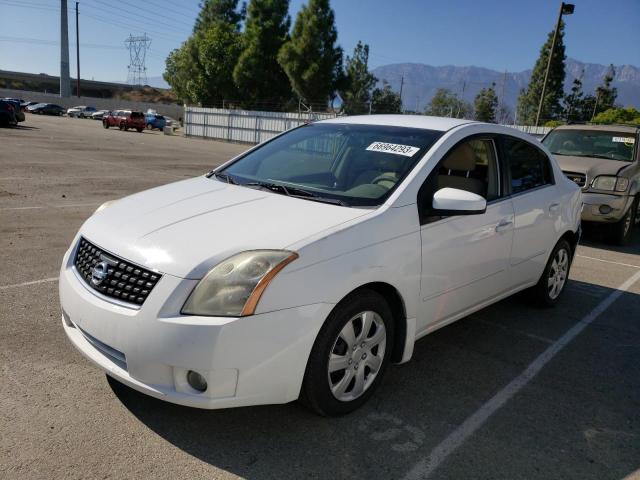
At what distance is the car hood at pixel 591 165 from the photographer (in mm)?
8305

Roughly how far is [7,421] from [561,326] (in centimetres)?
422

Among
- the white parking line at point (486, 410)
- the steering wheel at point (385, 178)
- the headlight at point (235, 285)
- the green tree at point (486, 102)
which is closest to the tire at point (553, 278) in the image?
the white parking line at point (486, 410)

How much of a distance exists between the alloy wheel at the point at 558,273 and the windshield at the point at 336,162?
2.17m

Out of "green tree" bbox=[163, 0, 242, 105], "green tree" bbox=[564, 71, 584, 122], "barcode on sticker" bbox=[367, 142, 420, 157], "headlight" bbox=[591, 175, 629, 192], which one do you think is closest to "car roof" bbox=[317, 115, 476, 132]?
"barcode on sticker" bbox=[367, 142, 420, 157]

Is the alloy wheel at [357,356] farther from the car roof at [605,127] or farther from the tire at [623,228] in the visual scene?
the car roof at [605,127]

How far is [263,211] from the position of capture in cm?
307

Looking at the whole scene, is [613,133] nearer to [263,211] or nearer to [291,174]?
[291,174]

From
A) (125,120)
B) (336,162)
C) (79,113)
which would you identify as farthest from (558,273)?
(79,113)

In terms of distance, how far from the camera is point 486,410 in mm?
3213

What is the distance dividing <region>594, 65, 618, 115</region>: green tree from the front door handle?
6522 cm

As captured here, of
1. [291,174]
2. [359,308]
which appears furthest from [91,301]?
[291,174]

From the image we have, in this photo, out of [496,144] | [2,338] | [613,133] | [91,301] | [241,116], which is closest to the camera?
[91,301]

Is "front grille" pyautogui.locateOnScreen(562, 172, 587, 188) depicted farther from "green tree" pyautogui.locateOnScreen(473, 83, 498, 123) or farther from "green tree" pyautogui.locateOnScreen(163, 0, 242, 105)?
"green tree" pyautogui.locateOnScreen(473, 83, 498, 123)

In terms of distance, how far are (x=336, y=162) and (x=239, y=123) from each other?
32323 millimetres
